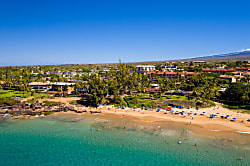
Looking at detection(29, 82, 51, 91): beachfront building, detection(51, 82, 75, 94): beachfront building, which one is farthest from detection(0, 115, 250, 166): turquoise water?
detection(29, 82, 51, 91): beachfront building

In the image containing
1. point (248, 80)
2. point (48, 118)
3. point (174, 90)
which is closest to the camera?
point (48, 118)

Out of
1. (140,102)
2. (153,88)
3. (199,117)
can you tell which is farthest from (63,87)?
(199,117)

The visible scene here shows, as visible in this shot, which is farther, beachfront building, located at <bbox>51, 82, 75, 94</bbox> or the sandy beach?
beachfront building, located at <bbox>51, 82, 75, 94</bbox>

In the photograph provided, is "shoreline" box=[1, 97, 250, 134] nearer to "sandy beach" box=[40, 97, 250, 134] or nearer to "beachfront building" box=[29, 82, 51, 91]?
"sandy beach" box=[40, 97, 250, 134]

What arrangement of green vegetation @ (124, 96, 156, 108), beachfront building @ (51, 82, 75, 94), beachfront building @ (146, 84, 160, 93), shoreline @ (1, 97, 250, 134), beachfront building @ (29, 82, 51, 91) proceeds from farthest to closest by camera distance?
1. beachfront building @ (29, 82, 51, 91)
2. beachfront building @ (146, 84, 160, 93)
3. beachfront building @ (51, 82, 75, 94)
4. green vegetation @ (124, 96, 156, 108)
5. shoreline @ (1, 97, 250, 134)

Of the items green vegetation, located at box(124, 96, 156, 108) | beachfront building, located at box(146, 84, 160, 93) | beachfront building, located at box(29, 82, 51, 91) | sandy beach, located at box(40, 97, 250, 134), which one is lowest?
sandy beach, located at box(40, 97, 250, 134)

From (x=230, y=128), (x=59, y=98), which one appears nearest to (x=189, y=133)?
(x=230, y=128)

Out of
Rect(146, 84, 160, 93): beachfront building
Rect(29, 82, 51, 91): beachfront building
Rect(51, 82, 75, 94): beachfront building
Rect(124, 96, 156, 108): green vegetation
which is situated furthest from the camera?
Rect(29, 82, 51, 91): beachfront building

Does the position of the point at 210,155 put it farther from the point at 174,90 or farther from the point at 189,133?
the point at 174,90

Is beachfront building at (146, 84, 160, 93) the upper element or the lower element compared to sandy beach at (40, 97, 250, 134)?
upper
